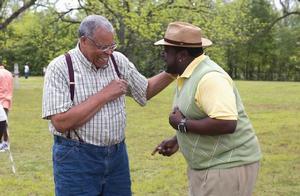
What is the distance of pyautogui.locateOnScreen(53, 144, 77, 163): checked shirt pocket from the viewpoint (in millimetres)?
3752

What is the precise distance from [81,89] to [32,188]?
4.26 metres

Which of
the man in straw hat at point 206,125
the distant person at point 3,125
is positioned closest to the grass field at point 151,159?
the distant person at point 3,125

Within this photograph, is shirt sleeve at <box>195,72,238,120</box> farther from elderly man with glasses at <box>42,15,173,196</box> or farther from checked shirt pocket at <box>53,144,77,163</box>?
Answer: checked shirt pocket at <box>53,144,77,163</box>

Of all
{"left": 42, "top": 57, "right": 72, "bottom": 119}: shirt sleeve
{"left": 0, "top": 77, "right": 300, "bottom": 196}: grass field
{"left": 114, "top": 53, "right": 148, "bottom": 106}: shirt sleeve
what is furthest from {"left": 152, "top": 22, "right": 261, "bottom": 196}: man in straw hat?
{"left": 0, "top": 77, "right": 300, "bottom": 196}: grass field

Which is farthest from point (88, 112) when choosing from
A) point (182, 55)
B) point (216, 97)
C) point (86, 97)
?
point (216, 97)

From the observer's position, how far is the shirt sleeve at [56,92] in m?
3.62

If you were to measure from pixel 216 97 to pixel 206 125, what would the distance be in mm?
183

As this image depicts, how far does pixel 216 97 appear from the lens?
336 centimetres

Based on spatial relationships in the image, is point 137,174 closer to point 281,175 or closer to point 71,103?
point 281,175

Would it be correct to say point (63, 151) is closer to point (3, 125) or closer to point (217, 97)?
point (217, 97)

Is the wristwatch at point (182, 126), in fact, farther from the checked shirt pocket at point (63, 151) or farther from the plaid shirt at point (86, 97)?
the checked shirt pocket at point (63, 151)

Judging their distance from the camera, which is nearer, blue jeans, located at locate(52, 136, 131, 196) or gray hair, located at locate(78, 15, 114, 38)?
gray hair, located at locate(78, 15, 114, 38)

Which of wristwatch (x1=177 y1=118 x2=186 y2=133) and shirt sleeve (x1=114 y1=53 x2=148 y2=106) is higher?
shirt sleeve (x1=114 y1=53 x2=148 y2=106)

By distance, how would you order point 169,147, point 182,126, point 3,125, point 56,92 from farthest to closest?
point 3,125, point 169,147, point 56,92, point 182,126
